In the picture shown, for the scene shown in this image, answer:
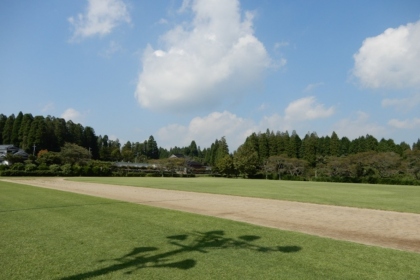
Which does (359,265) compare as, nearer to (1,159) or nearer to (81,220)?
(81,220)

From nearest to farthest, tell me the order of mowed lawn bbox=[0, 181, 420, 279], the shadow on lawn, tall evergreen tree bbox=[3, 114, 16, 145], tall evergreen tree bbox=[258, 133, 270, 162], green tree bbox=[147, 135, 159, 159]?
mowed lawn bbox=[0, 181, 420, 279]
the shadow on lawn
tall evergreen tree bbox=[3, 114, 16, 145]
tall evergreen tree bbox=[258, 133, 270, 162]
green tree bbox=[147, 135, 159, 159]

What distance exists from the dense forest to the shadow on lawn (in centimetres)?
5193

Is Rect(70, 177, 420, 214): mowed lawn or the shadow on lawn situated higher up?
the shadow on lawn

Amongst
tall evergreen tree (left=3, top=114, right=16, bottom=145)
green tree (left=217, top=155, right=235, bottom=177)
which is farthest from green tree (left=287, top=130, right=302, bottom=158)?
tall evergreen tree (left=3, top=114, right=16, bottom=145)

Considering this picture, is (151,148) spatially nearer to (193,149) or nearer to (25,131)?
(193,149)

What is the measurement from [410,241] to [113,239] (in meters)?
6.77

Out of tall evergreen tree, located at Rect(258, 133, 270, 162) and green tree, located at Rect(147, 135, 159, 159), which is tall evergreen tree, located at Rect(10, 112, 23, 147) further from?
tall evergreen tree, located at Rect(258, 133, 270, 162)

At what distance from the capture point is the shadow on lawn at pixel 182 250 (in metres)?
4.57

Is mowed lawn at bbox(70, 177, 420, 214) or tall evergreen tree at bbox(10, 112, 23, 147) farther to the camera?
tall evergreen tree at bbox(10, 112, 23, 147)

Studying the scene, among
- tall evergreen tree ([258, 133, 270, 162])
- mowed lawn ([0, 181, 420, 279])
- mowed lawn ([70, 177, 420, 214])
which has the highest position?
tall evergreen tree ([258, 133, 270, 162])

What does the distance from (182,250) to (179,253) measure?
0.20 metres

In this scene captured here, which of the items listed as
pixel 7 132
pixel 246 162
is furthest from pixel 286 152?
pixel 7 132

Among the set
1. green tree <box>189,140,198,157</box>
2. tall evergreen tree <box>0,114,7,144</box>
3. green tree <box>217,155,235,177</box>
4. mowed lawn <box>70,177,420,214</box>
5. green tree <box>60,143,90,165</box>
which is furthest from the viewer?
green tree <box>189,140,198,157</box>

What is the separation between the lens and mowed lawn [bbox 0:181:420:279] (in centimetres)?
437
